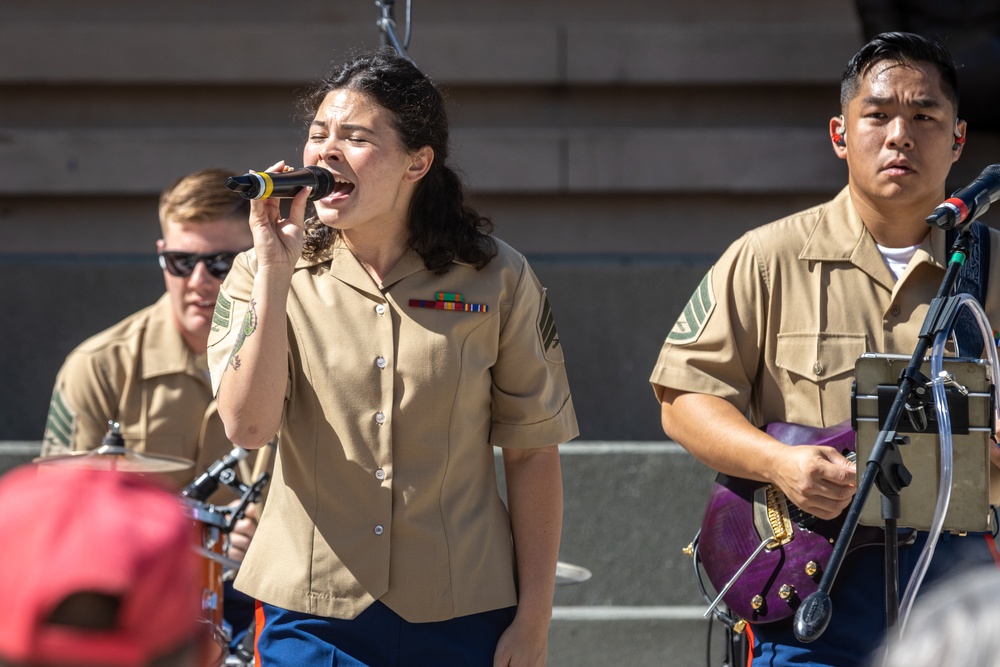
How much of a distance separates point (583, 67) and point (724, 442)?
14.0 feet

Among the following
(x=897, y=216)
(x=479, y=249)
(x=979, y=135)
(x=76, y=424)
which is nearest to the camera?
(x=479, y=249)

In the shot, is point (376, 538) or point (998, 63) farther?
point (998, 63)

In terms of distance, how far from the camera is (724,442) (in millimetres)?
3432

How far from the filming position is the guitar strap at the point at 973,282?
10.9 feet

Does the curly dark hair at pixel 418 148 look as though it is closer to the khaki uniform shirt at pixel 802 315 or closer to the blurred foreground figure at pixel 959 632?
the khaki uniform shirt at pixel 802 315

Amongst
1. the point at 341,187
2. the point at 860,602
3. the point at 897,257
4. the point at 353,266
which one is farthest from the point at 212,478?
the point at 897,257

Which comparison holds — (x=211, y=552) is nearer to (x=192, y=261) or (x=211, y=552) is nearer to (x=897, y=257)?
(x=192, y=261)

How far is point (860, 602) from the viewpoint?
3273 mm

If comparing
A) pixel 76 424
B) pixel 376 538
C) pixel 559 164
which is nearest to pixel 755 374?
pixel 376 538

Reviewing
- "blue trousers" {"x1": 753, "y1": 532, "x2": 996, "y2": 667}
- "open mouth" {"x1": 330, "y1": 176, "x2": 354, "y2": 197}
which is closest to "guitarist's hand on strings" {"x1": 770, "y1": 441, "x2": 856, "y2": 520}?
"blue trousers" {"x1": 753, "y1": 532, "x2": 996, "y2": 667}

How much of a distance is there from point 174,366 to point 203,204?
605mm

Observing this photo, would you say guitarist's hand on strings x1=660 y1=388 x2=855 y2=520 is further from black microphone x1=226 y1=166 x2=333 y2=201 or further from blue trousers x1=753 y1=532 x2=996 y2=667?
black microphone x1=226 y1=166 x2=333 y2=201

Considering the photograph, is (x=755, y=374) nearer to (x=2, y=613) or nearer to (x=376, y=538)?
(x=376, y=538)

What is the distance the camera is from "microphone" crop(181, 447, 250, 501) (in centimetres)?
431
